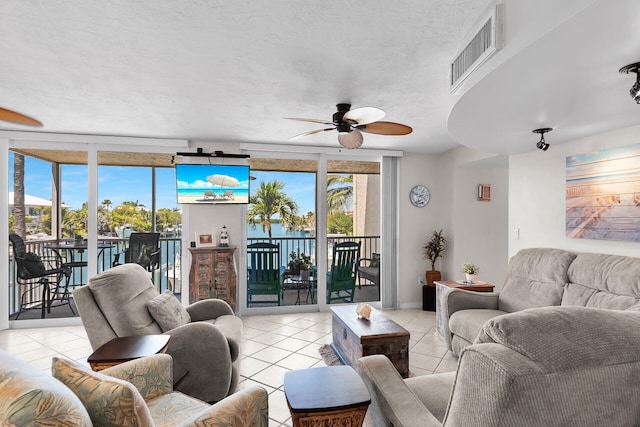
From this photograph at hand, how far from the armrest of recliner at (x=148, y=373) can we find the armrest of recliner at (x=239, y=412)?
59 centimetres

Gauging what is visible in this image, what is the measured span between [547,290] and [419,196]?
2.51m

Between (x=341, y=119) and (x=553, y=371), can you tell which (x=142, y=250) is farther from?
(x=553, y=371)

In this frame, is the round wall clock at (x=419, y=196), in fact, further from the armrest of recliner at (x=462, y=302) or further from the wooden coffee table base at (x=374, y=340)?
the wooden coffee table base at (x=374, y=340)

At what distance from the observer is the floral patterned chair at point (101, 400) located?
77 centimetres

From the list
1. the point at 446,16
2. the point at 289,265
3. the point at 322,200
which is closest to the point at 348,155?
the point at 322,200

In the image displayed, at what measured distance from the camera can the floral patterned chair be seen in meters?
0.77

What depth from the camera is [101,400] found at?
3.29ft

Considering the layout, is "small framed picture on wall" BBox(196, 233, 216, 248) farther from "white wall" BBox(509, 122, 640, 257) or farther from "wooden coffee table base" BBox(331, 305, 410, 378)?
"white wall" BBox(509, 122, 640, 257)

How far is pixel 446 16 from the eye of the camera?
1719 millimetres

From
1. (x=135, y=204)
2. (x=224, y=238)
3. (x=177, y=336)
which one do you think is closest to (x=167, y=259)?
(x=135, y=204)

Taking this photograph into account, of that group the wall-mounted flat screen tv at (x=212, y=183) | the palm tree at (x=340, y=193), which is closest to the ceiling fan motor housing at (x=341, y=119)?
the wall-mounted flat screen tv at (x=212, y=183)

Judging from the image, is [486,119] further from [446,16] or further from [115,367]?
[115,367]

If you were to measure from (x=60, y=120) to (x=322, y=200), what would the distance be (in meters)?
3.28

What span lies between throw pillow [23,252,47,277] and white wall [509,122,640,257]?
582cm
